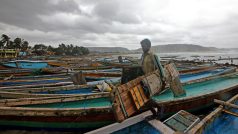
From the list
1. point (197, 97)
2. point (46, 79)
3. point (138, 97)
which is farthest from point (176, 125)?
point (46, 79)

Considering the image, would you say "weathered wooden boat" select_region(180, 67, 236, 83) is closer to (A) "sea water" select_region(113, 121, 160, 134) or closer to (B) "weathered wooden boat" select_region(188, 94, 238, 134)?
(B) "weathered wooden boat" select_region(188, 94, 238, 134)

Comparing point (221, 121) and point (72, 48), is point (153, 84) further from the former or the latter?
point (72, 48)

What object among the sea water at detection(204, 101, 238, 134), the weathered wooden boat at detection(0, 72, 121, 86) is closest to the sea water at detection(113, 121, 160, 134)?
the sea water at detection(204, 101, 238, 134)

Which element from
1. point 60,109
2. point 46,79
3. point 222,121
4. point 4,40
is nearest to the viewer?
point 60,109

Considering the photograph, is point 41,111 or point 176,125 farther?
point 41,111

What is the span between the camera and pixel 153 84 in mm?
3838

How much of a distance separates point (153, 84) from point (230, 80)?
9.58m

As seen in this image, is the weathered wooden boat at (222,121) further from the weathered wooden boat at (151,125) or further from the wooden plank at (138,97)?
the wooden plank at (138,97)

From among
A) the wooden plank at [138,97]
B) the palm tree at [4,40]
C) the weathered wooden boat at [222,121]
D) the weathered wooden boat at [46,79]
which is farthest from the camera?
the palm tree at [4,40]

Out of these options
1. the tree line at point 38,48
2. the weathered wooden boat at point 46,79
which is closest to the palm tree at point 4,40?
the tree line at point 38,48

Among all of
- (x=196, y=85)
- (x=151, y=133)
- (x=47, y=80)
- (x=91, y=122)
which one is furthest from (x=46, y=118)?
(x=196, y=85)

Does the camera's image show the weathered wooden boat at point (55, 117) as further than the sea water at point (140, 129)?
Yes

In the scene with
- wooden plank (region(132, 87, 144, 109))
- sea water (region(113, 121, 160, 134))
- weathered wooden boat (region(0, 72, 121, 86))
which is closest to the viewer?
wooden plank (region(132, 87, 144, 109))

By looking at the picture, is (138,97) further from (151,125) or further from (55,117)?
(55,117)
